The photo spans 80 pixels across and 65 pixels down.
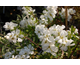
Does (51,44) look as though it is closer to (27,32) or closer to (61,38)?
(61,38)

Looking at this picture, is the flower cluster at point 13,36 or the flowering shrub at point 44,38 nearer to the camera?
the flowering shrub at point 44,38

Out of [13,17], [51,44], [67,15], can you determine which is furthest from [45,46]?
[13,17]

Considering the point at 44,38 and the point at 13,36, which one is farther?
the point at 13,36

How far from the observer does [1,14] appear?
319cm

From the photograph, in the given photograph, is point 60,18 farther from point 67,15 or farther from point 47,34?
point 47,34

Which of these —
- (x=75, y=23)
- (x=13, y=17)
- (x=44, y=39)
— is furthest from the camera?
(x=13, y=17)

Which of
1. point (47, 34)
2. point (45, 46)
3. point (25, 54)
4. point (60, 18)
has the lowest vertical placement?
point (25, 54)

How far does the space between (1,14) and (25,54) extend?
262cm

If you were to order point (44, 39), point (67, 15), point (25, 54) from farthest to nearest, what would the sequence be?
point (67, 15) → point (25, 54) → point (44, 39)

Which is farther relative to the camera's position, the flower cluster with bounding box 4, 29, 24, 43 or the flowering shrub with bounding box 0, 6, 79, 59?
the flower cluster with bounding box 4, 29, 24, 43

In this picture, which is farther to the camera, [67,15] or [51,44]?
[67,15]

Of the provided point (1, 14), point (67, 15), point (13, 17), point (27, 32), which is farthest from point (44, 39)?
point (1, 14)

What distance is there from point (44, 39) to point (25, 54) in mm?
408

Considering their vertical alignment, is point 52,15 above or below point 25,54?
above
